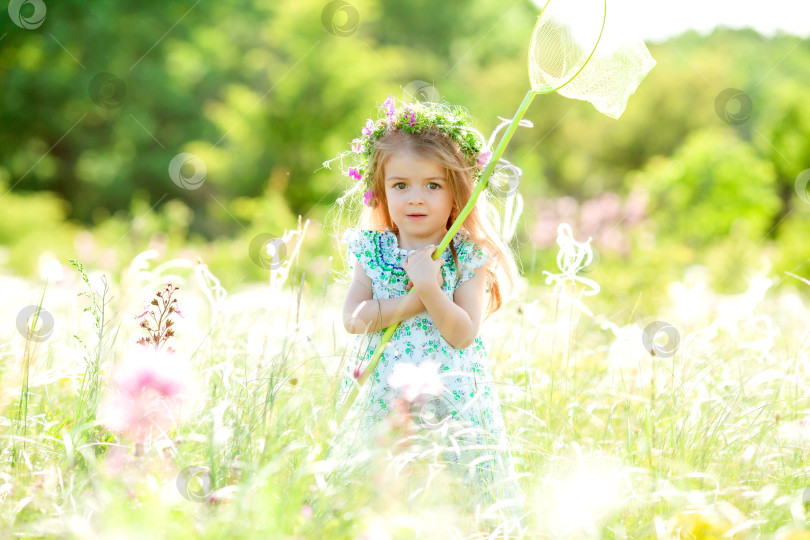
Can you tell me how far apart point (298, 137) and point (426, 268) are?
14.6 meters

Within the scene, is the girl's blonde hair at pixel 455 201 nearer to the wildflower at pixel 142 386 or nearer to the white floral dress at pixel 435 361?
the white floral dress at pixel 435 361

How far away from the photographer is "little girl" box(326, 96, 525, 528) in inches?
95.3

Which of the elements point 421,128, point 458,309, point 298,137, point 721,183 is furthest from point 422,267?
point 721,183

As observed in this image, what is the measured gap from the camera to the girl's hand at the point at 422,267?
2.39 metres

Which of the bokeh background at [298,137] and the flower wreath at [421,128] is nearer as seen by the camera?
the flower wreath at [421,128]

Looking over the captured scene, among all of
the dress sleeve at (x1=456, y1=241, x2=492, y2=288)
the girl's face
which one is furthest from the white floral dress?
the girl's face

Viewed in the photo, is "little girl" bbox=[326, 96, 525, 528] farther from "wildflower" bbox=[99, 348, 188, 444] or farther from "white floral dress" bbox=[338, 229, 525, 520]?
"wildflower" bbox=[99, 348, 188, 444]

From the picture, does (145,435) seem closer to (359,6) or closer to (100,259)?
(100,259)

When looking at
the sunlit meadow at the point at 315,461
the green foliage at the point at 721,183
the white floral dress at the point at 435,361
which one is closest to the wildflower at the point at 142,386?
the sunlit meadow at the point at 315,461

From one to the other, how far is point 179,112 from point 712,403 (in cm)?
2163

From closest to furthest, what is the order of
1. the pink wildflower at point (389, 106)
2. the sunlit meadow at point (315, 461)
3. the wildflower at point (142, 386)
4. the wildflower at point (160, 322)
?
the wildflower at point (142, 386)
the sunlit meadow at point (315, 461)
the wildflower at point (160, 322)
the pink wildflower at point (389, 106)

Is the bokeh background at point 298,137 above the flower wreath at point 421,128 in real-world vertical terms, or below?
above

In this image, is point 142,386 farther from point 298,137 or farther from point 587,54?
point 298,137

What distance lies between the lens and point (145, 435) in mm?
1885
